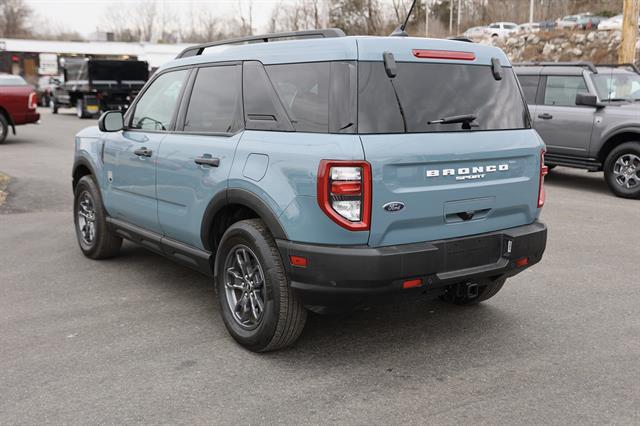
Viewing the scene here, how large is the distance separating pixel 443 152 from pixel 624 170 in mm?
7533

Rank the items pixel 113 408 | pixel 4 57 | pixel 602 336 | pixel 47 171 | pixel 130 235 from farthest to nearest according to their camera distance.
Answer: pixel 4 57, pixel 47 171, pixel 130 235, pixel 602 336, pixel 113 408

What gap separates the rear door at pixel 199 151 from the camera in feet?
13.8

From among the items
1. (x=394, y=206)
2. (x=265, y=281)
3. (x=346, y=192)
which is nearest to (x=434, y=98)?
(x=394, y=206)

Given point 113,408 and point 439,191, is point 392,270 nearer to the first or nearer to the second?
point 439,191

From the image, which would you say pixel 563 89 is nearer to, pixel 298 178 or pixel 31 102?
pixel 298 178

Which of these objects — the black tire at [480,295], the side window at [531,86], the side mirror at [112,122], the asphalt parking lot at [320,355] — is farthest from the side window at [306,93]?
the side window at [531,86]

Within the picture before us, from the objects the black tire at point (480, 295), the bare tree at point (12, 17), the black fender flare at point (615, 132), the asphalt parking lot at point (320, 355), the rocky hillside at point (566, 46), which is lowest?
the asphalt parking lot at point (320, 355)

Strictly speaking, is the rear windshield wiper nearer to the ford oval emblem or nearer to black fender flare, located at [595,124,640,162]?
the ford oval emblem

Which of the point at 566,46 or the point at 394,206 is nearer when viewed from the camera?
the point at 394,206

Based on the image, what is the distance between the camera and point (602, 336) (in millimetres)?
4312

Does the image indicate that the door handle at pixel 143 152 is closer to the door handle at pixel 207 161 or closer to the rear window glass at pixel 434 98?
the door handle at pixel 207 161

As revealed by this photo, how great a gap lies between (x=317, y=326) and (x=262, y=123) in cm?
151

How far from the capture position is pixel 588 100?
33.2 ft

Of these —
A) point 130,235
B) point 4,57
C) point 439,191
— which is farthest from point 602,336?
point 4,57
